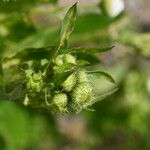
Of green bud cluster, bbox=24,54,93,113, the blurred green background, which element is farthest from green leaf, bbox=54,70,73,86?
the blurred green background

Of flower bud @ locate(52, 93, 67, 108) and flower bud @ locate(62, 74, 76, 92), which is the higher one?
flower bud @ locate(62, 74, 76, 92)

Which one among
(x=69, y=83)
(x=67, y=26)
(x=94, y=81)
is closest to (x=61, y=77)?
(x=69, y=83)

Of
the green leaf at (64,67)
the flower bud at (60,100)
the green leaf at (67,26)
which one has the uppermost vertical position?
the green leaf at (67,26)

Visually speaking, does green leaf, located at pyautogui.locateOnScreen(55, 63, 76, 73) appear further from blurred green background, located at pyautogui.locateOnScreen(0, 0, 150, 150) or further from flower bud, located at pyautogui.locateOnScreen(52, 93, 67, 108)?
blurred green background, located at pyautogui.locateOnScreen(0, 0, 150, 150)

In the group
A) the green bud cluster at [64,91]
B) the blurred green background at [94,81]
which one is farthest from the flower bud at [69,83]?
the blurred green background at [94,81]

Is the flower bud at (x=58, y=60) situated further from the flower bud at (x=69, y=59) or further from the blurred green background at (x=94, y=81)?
the blurred green background at (x=94, y=81)

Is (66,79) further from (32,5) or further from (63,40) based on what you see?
(32,5)
